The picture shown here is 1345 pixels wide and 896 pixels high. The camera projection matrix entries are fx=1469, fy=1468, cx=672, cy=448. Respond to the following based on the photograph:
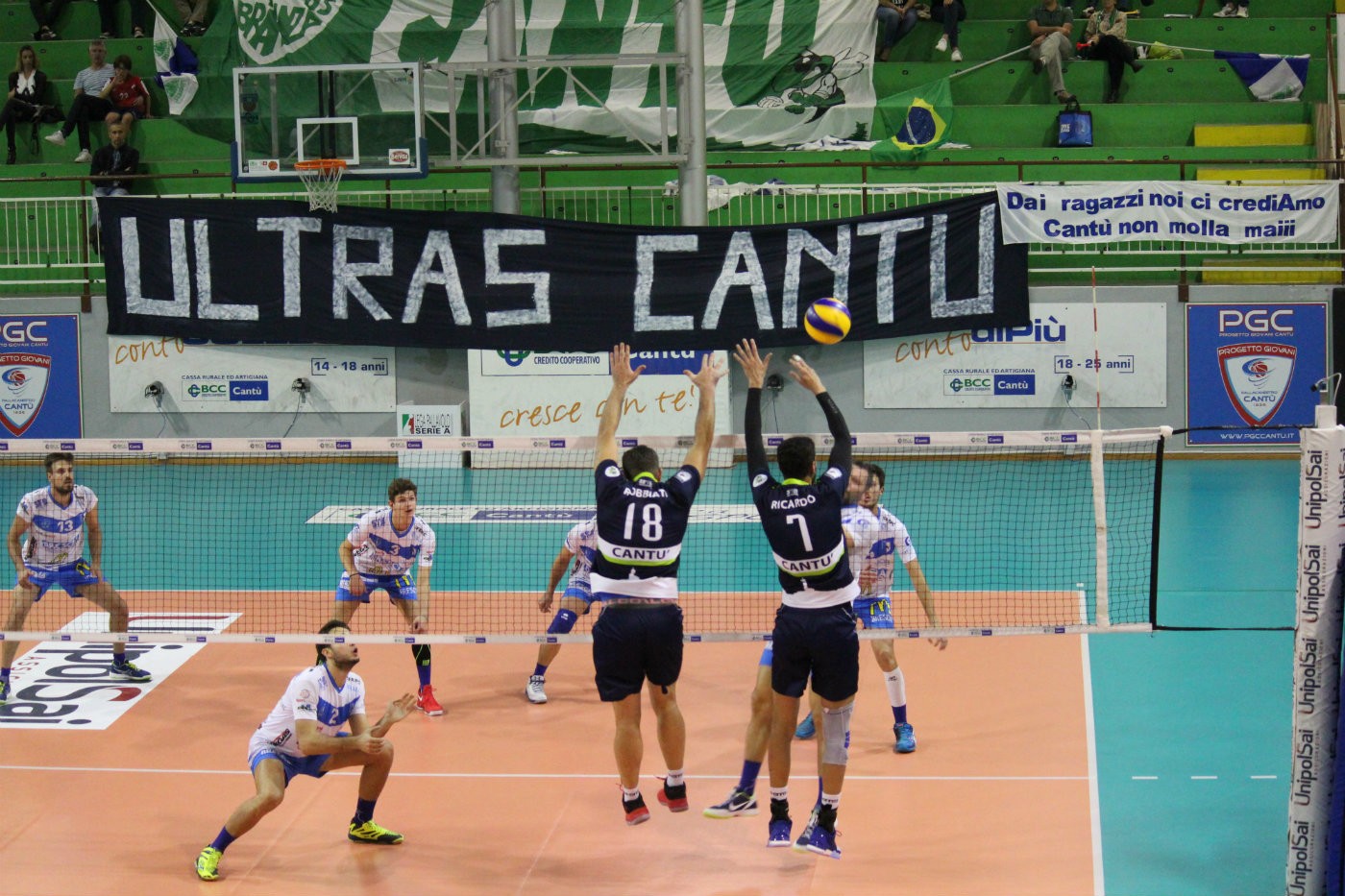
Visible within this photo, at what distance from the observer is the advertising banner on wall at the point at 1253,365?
2350 cm

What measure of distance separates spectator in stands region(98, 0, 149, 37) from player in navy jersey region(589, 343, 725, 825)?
2422cm

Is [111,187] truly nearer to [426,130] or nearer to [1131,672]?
[426,130]

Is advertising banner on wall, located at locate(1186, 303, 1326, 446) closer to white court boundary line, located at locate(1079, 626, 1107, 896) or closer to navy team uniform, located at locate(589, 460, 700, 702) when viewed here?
white court boundary line, located at locate(1079, 626, 1107, 896)

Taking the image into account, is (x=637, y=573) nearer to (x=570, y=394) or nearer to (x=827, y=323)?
(x=827, y=323)

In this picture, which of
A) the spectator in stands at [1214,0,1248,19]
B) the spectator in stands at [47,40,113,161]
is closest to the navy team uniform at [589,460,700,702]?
the spectator in stands at [47,40,113,161]

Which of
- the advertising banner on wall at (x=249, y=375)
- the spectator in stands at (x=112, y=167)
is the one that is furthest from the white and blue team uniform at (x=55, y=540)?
the spectator in stands at (x=112, y=167)

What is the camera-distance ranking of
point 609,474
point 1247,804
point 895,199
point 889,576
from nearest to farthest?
point 609,474
point 1247,804
point 889,576
point 895,199

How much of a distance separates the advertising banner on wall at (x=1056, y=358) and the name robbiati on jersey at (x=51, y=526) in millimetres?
14917

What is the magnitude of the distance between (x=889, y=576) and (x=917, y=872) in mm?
2611

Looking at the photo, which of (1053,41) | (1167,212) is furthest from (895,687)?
(1053,41)

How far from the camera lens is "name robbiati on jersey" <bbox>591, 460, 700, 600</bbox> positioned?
878cm

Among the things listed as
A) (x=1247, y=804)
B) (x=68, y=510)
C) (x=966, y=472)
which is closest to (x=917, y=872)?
(x=1247, y=804)

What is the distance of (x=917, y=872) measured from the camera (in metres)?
8.97

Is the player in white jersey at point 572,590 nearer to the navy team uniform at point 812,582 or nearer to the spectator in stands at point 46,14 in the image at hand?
the navy team uniform at point 812,582
